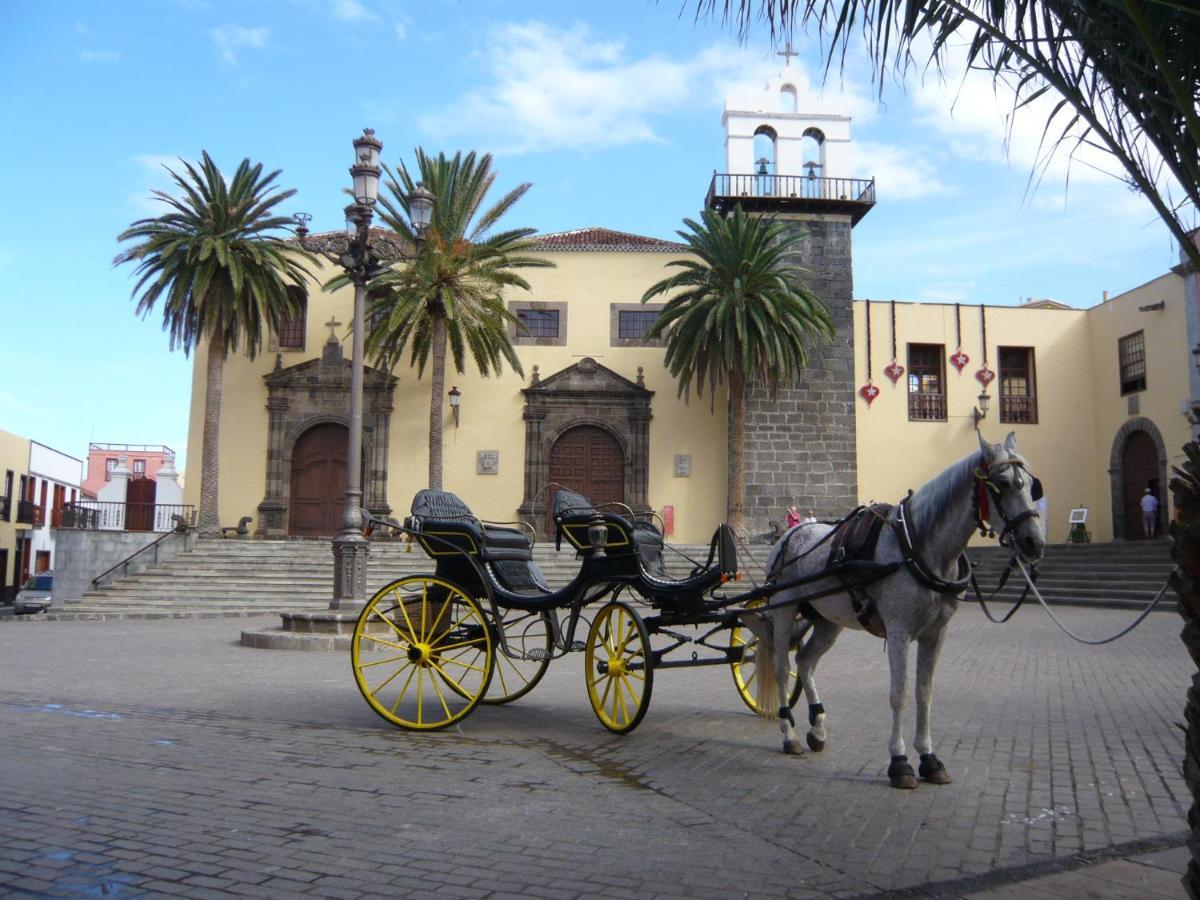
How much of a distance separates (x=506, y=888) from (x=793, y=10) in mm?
3217

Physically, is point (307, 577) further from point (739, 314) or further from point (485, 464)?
point (739, 314)

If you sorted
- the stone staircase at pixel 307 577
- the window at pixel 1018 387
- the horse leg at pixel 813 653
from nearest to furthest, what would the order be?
the horse leg at pixel 813 653 < the stone staircase at pixel 307 577 < the window at pixel 1018 387

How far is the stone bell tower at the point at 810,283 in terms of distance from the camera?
26891mm

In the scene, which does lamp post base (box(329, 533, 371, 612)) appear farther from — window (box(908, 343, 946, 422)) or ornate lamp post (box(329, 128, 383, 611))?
window (box(908, 343, 946, 422))

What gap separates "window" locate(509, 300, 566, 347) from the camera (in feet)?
93.0

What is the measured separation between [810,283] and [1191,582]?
25.5 metres

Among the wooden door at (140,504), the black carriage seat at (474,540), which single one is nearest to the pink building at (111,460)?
the wooden door at (140,504)

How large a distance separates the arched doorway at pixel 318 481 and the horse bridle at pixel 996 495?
2430 cm

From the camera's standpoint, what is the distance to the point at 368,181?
12555 millimetres

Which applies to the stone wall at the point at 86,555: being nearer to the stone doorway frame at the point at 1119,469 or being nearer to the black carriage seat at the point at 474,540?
the black carriage seat at the point at 474,540

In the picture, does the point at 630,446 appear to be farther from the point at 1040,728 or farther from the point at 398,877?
the point at 398,877

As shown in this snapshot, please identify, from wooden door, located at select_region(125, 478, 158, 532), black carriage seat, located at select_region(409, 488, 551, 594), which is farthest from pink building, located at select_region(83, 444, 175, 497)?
black carriage seat, located at select_region(409, 488, 551, 594)

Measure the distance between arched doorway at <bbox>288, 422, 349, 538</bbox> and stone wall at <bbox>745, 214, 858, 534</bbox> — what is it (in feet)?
38.0

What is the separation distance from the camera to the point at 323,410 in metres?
27.8
